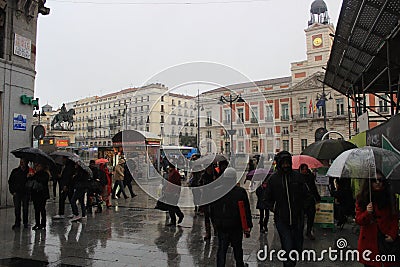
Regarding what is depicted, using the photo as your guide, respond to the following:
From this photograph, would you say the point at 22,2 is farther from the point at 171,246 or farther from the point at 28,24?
the point at 171,246

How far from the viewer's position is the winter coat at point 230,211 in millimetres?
4879

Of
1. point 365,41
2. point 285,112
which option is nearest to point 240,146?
point 365,41

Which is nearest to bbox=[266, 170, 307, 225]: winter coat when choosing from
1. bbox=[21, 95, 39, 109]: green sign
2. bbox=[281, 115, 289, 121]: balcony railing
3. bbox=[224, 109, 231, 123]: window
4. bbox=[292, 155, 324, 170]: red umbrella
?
bbox=[292, 155, 324, 170]: red umbrella

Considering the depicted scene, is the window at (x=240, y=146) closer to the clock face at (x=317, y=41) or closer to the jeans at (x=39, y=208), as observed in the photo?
the jeans at (x=39, y=208)

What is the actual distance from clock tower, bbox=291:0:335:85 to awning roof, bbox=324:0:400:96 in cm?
5017

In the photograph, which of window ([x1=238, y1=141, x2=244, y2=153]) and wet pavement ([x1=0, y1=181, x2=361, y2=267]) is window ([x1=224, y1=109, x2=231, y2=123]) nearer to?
window ([x1=238, y1=141, x2=244, y2=153])

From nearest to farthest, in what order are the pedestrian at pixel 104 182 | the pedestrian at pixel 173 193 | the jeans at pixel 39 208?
1. the jeans at pixel 39 208
2. the pedestrian at pixel 173 193
3. the pedestrian at pixel 104 182

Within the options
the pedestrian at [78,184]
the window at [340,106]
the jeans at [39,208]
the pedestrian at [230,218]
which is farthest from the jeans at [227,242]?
the window at [340,106]

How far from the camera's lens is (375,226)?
4289 millimetres

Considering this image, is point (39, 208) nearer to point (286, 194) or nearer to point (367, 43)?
point (286, 194)

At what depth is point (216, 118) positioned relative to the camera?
375 inches

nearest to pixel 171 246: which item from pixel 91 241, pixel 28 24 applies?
pixel 91 241

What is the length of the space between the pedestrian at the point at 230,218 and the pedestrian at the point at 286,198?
43 centimetres

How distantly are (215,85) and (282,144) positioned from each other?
194 feet
